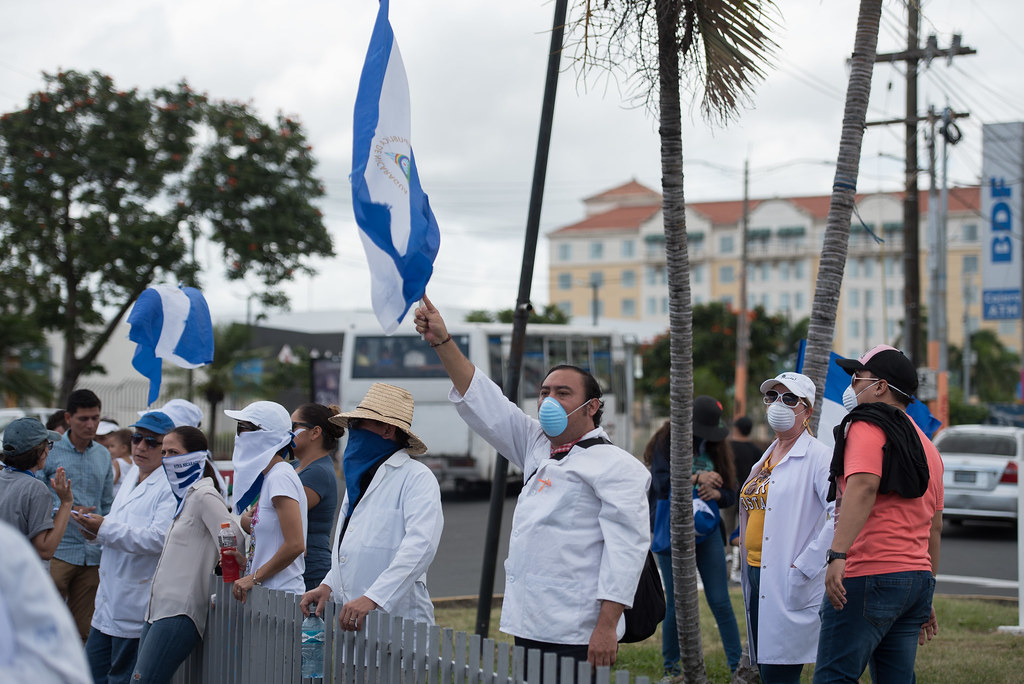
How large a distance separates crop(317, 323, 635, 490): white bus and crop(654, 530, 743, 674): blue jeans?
45.3 feet

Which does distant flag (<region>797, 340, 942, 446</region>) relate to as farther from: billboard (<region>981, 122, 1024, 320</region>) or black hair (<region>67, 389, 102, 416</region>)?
billboard (<region>981, 122, 1024, 320</region>)

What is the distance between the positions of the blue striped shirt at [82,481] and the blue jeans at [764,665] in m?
3.97

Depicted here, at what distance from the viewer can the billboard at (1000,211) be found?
22.9 metres

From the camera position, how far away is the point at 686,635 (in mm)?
5734

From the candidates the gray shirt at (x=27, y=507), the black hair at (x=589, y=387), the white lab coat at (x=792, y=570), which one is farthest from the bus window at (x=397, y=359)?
the black hair at (x=589, y=387)

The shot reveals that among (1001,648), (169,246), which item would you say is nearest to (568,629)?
(1001,648)

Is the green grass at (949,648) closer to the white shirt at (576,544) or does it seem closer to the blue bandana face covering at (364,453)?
the blue bandana face covering at (364,453)

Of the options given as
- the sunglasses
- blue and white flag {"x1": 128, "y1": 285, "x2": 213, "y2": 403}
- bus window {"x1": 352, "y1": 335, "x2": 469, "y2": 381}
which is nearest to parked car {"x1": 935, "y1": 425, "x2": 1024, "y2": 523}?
bus window {"x1": 352, "y1": 335, "x2": 469, "y2": 381}

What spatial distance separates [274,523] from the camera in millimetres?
4891

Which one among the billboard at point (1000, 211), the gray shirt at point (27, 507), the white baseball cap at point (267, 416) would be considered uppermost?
the billboard at point (1000, 211)

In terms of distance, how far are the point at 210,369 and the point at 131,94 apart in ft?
29.7

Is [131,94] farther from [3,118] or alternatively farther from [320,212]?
[320,212]

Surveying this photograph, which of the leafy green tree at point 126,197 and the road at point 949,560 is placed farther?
the leafy green tree at point 126,197

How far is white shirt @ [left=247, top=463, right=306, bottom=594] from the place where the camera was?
15.9 ft
